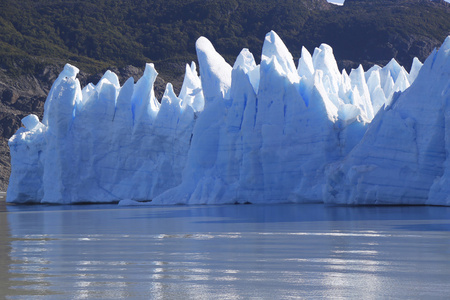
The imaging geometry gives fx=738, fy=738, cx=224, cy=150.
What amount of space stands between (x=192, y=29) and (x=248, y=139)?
225 feet

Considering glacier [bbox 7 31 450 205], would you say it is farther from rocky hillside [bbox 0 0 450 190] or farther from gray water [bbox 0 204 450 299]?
rocky hillside [bbox 0 0 450 190]

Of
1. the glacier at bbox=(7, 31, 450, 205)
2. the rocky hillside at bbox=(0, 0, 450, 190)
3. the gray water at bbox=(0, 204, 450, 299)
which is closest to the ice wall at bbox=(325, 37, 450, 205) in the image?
the glacier at bbox=(7, 31, 450, 205)

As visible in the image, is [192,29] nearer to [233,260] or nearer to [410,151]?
[410,151]

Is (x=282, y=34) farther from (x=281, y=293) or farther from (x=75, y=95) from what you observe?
A: (x=281, y=293)

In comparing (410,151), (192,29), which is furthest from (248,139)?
(192,29)

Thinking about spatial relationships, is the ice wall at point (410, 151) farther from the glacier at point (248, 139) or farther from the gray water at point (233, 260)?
the gray water at point (233, 260)

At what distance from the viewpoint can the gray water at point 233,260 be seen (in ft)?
23.5

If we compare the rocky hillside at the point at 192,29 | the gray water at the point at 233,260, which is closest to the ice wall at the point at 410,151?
the gray water at the point at 233,260

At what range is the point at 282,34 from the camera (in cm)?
9150

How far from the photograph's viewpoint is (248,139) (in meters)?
25.9

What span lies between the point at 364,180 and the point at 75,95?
1444 cm

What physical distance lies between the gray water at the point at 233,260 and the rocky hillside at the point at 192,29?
63.9 m

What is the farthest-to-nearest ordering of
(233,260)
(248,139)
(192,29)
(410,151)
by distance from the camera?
(192,29)
(248,139)
(410,151)
(233,260)

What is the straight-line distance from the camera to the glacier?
21.3 meters
